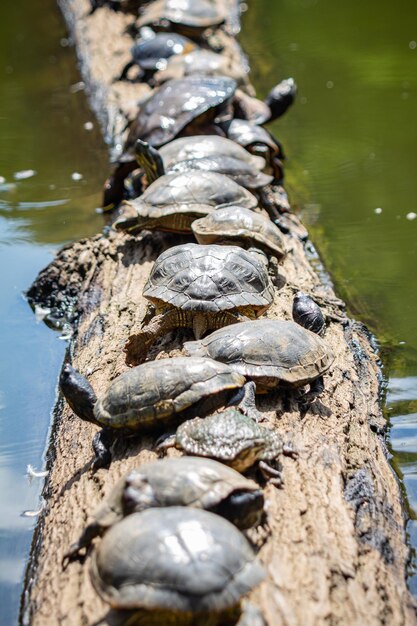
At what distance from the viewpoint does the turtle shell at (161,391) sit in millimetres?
2805

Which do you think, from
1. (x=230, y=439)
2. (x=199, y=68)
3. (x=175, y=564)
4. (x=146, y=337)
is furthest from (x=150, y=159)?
(x=175, y=564)

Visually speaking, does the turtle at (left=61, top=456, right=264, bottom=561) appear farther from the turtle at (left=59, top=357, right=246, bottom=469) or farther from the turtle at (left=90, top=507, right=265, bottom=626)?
the turtle at (left=59, top=357, right=246, bottom=469)

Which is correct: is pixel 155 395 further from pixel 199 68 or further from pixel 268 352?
pixel 199 68

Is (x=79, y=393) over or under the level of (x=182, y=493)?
under

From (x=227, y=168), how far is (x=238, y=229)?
35.4 inches

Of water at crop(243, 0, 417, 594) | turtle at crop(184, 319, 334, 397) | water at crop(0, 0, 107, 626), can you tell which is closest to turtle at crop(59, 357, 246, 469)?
turtle at crop(184, 319, 334, 397)

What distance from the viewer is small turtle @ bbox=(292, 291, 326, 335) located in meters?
3.63

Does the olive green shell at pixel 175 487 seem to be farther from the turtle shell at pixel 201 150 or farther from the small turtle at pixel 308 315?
the turtle shell at pixel 201 150

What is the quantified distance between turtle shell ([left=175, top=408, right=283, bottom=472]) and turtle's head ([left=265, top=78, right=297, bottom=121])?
16.1ft

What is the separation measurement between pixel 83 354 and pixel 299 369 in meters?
1.42

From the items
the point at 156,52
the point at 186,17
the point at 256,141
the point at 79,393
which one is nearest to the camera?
the point at 79,393

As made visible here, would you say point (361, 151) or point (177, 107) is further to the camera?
point (361, 151)

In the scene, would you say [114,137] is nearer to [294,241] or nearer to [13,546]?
[294,241]

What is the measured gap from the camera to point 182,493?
2322 millimetres
